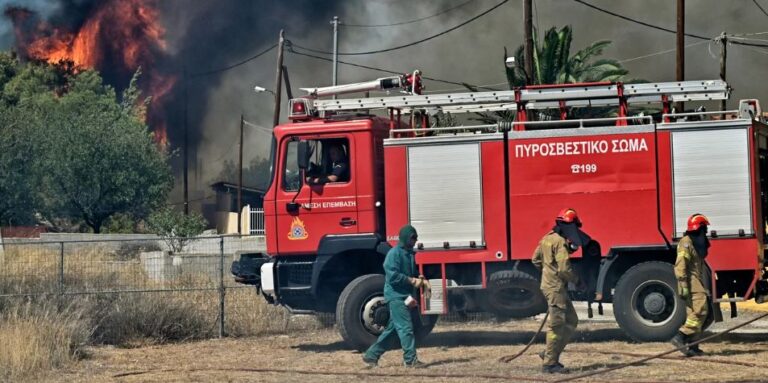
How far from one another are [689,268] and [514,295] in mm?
2491

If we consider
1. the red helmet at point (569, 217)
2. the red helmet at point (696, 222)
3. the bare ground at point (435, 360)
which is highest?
the red helmet at point (569, 217)

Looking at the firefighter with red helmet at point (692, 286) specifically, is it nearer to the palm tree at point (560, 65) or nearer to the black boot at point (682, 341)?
the black boot at point (682, 341)

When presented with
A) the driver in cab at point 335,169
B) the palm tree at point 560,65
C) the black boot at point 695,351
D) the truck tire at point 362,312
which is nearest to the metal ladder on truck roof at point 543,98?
the driver in cab at point 335,169

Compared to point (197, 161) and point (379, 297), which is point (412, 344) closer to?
point (379, 297)

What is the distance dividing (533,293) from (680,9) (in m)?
14.4

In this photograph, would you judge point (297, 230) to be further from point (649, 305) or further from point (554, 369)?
point (649, 305)

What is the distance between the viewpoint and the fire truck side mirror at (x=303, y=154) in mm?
13812

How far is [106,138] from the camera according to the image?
161 feet

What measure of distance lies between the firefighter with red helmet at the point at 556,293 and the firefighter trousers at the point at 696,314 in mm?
1499

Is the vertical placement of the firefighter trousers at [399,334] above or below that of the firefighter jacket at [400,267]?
below

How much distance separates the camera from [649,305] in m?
13.4

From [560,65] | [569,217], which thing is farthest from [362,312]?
[560,65]

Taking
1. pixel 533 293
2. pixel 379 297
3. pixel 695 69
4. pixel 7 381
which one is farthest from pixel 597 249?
pixel 695 69

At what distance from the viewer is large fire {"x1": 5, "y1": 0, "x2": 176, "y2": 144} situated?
67.4 m
